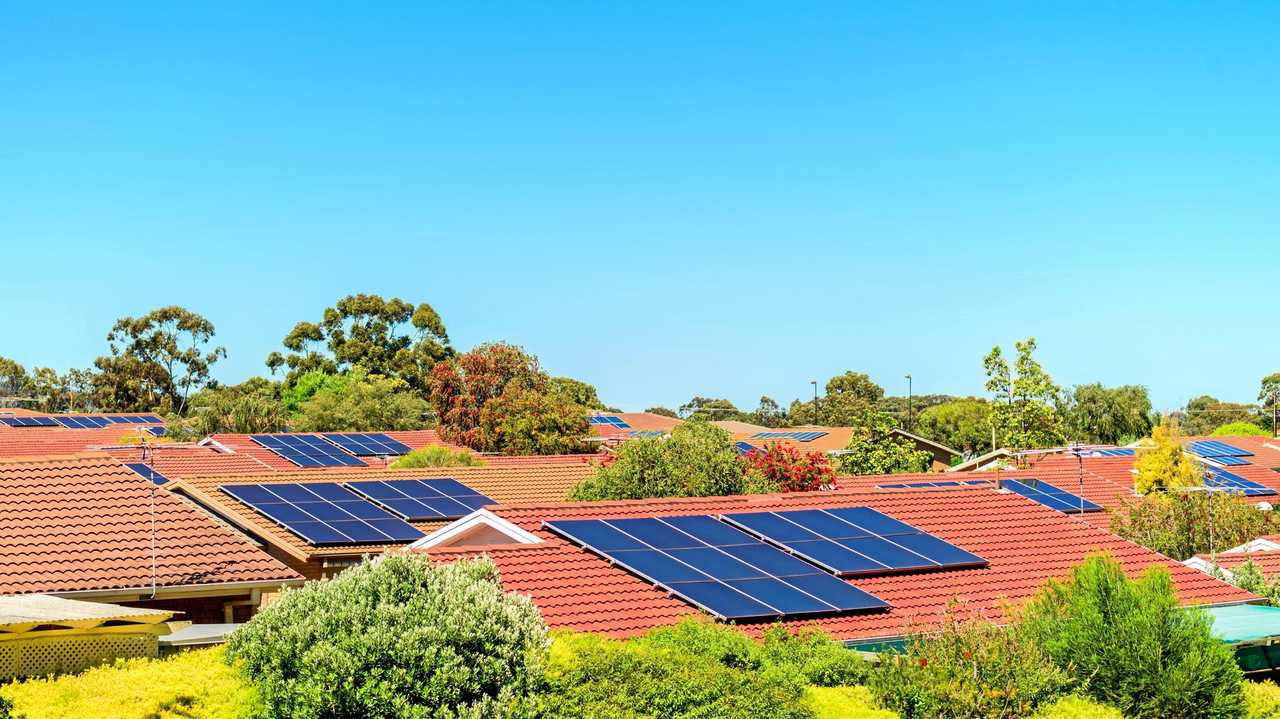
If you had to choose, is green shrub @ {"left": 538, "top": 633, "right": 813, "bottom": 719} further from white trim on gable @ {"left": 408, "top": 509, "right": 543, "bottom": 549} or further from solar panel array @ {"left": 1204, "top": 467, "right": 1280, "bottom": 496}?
solar panel array @ {"left": 1204, "top": 467, "right": 1280, "bottom": 496}

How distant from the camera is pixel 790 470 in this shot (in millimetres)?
39219

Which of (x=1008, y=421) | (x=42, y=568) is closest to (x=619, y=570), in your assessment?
(x=42, y=568)

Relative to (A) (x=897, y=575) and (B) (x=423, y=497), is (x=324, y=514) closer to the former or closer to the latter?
(B) (x=423, y=497)

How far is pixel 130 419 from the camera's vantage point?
82.1 m

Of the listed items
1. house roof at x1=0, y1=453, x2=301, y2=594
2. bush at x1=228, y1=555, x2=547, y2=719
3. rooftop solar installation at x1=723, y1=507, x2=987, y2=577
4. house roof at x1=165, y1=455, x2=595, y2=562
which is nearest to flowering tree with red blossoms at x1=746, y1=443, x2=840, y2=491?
house roof at x1=165, y1=455, x2=595, y2=562

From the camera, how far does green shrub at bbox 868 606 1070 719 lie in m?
16.8

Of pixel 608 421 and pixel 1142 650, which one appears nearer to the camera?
pixel 1142 650

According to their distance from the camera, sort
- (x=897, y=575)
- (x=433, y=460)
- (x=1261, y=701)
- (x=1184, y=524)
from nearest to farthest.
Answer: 1. (x=1261, y=701)
2. (x=897, y=575)
3. (x=1184, y=524)
4. (x=433, y=460)

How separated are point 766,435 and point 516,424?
3997 centimetres

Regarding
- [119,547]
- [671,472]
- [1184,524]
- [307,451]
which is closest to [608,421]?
[307,451]

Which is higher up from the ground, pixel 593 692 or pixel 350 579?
pixel 350 579

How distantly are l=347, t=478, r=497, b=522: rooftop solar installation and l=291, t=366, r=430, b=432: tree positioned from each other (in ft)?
179

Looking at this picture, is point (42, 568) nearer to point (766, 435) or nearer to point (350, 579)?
point (350, 579)

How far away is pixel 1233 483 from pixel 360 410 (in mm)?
54041
